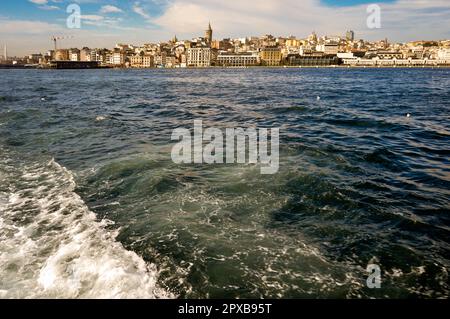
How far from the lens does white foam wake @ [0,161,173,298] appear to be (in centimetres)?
530

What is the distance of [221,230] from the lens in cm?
712

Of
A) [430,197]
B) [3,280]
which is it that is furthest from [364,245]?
[3,280]

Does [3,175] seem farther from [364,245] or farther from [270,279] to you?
[364,245]

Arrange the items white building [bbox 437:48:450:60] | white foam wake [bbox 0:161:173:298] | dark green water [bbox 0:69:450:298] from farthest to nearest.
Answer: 1. white building [bbox 437:48:450:60]
2. dark green water [bbox 0:69:450:298]
3. white foam wake [bbox 0:161:173:298]

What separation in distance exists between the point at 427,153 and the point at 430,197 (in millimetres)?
5191

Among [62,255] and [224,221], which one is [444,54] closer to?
[224,221]

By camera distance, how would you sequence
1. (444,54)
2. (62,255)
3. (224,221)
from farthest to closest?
(444,54)
(224,221)
(62,255)

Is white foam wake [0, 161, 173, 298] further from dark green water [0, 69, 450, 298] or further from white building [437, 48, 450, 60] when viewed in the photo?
white building [437, 48, 450, 60]

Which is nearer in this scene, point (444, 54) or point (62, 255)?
point (62, 255)

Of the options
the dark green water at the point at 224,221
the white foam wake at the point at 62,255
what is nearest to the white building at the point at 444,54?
the dark green water at the point at 224,221

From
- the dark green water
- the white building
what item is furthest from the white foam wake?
the white building

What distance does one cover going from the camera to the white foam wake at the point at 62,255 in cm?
530

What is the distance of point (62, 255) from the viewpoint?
6262mm

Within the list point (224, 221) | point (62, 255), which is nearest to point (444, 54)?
point (224, 221)
